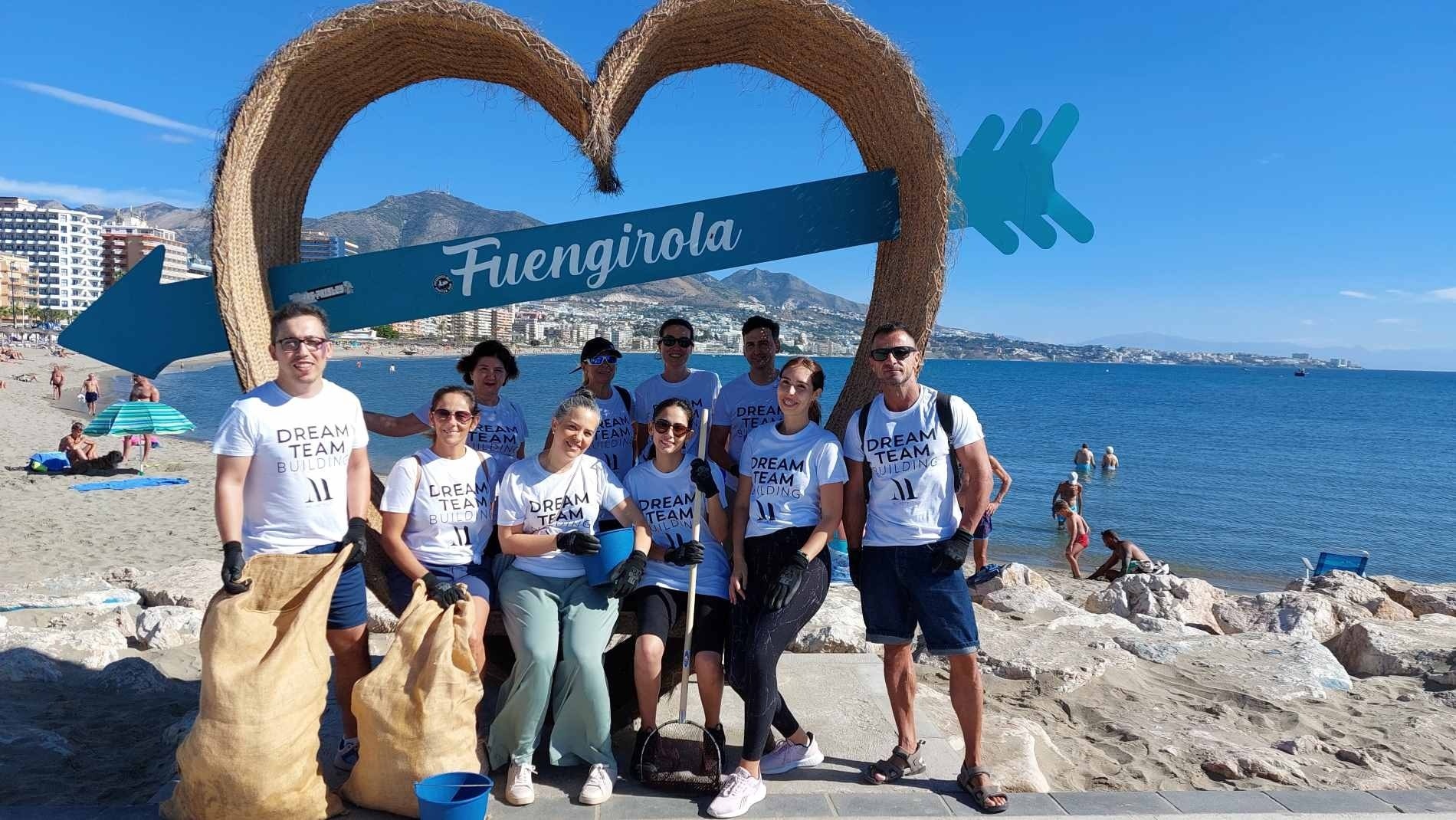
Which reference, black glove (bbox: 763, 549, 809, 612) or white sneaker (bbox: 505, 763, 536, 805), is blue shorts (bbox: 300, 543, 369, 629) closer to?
white sneaker (bbox: 505, 763, 536, 805)

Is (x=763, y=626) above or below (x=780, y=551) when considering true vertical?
below

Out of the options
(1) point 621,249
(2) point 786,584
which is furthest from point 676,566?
(1) point 621,249

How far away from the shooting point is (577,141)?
387cm

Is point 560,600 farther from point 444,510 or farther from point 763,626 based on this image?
point 763,626

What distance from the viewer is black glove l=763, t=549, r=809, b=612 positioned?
322 centimetres

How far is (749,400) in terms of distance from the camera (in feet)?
13.6

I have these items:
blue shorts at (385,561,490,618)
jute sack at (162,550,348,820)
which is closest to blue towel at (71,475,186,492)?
blue shorts at (385,561,490,618)

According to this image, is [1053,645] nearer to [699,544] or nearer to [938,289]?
[938,289]

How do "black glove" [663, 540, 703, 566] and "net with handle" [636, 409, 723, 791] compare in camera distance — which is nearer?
"net with handle" [636, 409, 723, 791]

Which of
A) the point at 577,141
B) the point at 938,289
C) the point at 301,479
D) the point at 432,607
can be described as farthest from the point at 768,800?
the point at 577,141

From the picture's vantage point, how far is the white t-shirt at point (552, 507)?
11.1ft

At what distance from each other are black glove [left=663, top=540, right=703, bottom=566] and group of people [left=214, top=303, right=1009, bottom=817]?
0.4 inches

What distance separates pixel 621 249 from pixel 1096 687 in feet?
12.5

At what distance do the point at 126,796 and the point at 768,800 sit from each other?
2.58 meters
